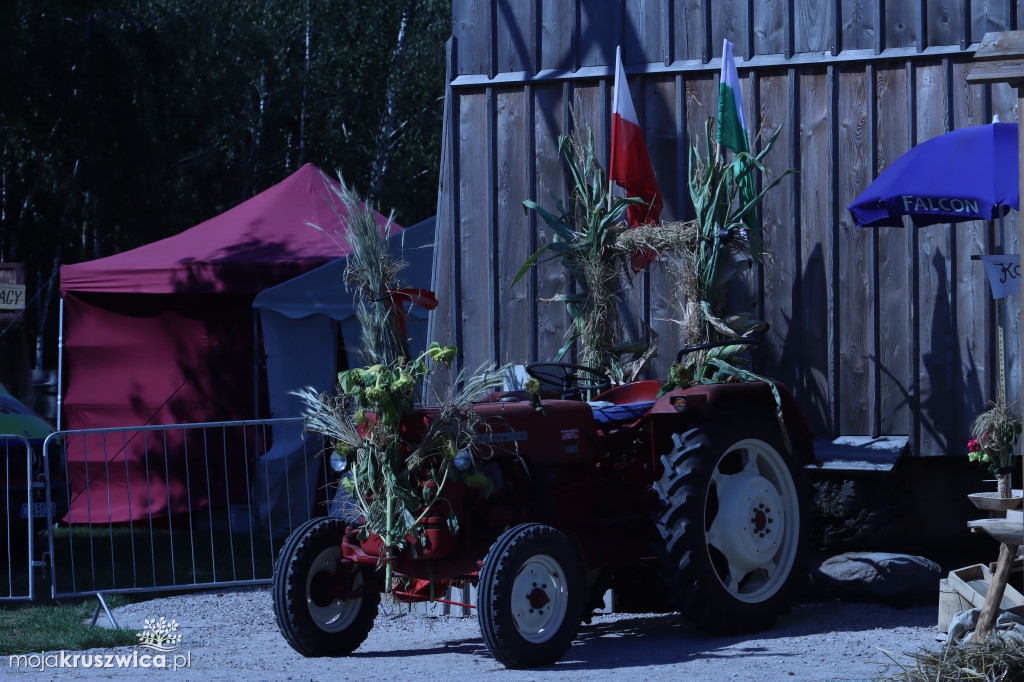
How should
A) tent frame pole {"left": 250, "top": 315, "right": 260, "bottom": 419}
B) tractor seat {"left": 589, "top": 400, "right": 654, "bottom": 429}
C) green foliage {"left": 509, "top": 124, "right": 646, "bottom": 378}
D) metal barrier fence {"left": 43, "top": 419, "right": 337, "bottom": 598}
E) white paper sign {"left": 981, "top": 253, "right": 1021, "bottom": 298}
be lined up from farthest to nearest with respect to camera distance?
tent frame pole {"left": 250, "top": 315, "right": 260, "bottom": 419} < metal barrier fence {"left": 43, "top": 419, "right": 337, "bottom": 598} < green foliage {"left": 509, "top": 124, "right": 646, "bottom": 378} < tractor seat {"left": 589, "top": 400, "right": 654, "bottom": 429} < white paper sign {"left": 981, "top": 253, "right": 1021, "bottom": 298}

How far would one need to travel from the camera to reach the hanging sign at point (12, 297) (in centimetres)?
1094

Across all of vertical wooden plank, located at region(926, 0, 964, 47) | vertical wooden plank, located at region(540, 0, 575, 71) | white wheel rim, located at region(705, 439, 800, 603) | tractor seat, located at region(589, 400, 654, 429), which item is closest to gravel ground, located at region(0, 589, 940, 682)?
white wheel rim, located at region(705, 439, 800, 603)

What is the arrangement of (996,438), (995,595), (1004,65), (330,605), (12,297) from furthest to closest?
1. (12,297)
2. (996,438)
3. (330,605)
4. (995,595)
5. (1004,65)

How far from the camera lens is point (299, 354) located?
996 centimetres

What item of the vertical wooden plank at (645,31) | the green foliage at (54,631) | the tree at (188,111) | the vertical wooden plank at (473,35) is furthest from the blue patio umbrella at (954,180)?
the tree at (188,111)

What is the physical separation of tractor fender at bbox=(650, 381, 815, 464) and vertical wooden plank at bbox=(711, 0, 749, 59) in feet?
7.44

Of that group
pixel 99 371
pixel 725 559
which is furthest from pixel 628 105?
pixel 99 371

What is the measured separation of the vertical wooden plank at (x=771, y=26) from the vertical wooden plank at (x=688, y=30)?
0.34 m

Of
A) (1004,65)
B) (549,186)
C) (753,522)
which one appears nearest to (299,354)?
(549,186)

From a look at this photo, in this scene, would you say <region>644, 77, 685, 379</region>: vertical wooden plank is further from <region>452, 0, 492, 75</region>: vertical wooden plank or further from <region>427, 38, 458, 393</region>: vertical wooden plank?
<region>427, 38, 458, 393</region>: vertical wooden plank

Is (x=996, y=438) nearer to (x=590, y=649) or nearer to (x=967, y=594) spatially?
(x=967, y=594)

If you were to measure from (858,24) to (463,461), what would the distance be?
375cm

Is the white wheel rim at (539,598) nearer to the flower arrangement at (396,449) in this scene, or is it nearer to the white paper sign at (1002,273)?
the flower arrangement at (396,449)

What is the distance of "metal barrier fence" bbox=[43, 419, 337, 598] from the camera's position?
8750 mm
